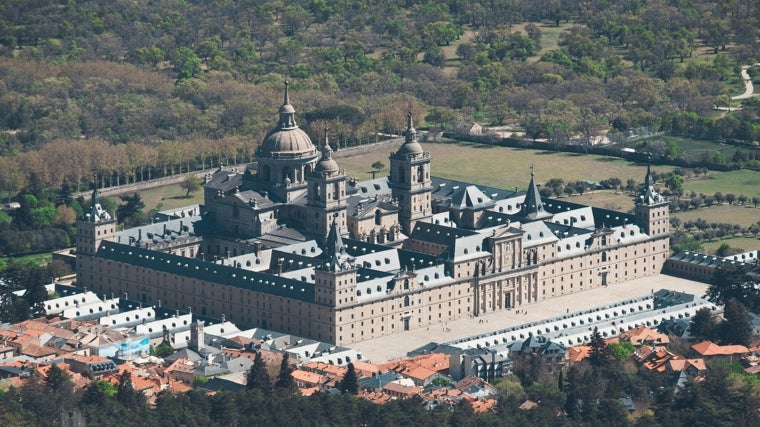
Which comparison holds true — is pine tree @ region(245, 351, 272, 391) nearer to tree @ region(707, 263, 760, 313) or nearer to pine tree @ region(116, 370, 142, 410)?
pine tree @ region(116, 370, 142, 410)

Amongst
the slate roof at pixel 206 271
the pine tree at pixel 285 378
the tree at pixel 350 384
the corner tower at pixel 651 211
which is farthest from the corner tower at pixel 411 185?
the tree at pixel 350 384

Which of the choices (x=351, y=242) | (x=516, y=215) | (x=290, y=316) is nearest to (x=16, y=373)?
(x=290, y=316)

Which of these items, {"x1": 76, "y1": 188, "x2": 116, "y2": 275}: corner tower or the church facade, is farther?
{"x1": 76, "y1": 188, "x2": 116, "y2": 275}: corner tower

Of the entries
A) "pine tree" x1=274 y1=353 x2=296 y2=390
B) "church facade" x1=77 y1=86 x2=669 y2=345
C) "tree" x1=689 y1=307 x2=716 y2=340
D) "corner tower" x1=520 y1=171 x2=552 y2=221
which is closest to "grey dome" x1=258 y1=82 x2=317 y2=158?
"church facade" x1=77 y1=86 x2=669 y2=345

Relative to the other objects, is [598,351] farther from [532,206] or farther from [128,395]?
[128,395]

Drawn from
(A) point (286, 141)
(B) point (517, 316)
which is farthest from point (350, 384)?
(A) point (286, 141)
